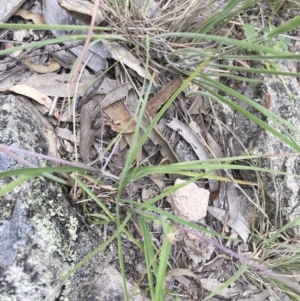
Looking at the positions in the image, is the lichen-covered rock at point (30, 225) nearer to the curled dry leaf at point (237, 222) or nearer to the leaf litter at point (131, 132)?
the leaf litter at point (131, 132)

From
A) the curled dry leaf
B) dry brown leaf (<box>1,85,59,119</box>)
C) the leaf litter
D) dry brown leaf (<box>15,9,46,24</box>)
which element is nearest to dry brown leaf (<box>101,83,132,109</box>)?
the leaf litter

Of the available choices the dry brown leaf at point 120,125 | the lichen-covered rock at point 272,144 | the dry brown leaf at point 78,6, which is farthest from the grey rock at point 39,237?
the lichen-covered rock at point 272,144

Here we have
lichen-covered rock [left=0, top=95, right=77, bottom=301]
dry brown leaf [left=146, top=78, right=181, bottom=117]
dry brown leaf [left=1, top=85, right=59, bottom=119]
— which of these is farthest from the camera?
dry brown leaf [left=146, top=78, right=181, bottom=117]

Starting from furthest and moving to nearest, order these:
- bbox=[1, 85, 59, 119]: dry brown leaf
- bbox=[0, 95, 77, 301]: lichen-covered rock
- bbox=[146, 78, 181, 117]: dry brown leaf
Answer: bbox=[146, 78, 181, 117]: dry brown leaf → bbox=[1, 85, 59, 119]: dry brown leaf → bbox=[0, 95, 77, 301]: lichen-covered rock

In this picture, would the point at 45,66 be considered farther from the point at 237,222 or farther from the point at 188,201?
the point at 237,222

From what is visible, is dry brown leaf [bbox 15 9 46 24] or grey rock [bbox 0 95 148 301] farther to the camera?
dry brown leaf [bbox 15 9 46 24]

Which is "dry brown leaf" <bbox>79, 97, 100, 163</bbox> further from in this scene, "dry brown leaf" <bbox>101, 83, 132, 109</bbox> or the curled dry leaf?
the curled dry leaf
